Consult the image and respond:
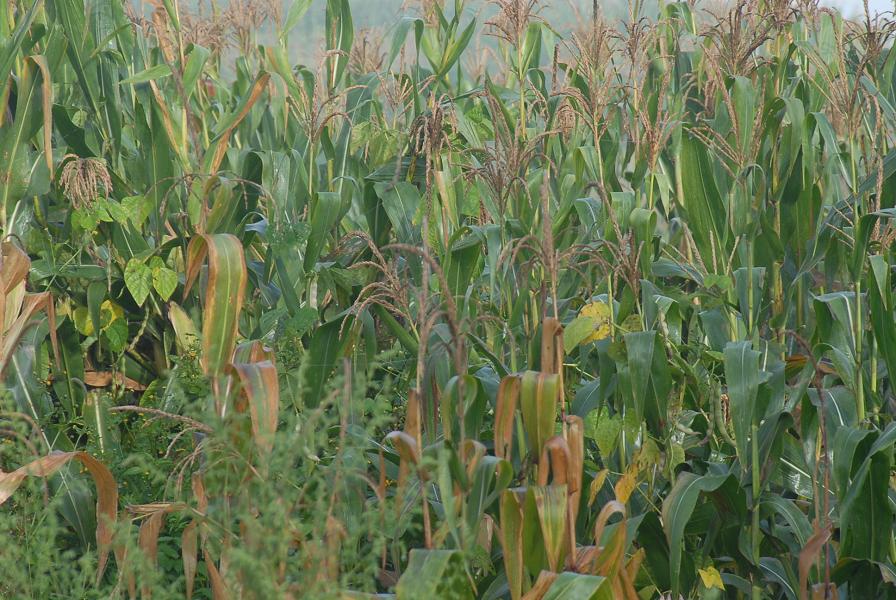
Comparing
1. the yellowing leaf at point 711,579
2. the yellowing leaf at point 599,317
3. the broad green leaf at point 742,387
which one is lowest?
the yellowing leaf at point 711,579

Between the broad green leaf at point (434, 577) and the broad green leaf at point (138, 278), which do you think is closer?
the broad green leaf at point (434, 577)

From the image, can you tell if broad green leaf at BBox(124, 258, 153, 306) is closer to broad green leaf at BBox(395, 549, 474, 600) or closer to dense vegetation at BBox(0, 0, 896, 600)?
dense vegetation at BBox(0, 0, 896, 600)

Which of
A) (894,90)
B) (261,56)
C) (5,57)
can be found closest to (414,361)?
(5,57)

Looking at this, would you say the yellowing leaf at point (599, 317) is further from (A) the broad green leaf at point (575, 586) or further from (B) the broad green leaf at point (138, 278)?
(B) the broad green leaf at point (138, 278)

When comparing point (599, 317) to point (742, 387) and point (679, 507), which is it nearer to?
point (742, 387)

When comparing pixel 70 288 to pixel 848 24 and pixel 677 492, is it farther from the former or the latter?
pixel 848 24

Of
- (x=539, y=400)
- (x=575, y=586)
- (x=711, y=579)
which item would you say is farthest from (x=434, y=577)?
(x=711, y=579)

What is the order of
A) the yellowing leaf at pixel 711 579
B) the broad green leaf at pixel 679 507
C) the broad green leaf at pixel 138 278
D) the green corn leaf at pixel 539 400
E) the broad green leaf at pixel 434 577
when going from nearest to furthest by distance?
the broad green leaf at pixel 434 577
the green corn leaf at pixel 539 400
the broad green leaf at pixel 679 507
the yellowing leaf at pixel 711 579
the broad green leaf at pixel 138 278

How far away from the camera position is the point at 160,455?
3.27 meters

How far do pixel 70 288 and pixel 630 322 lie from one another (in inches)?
80.6

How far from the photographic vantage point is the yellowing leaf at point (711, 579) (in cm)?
263

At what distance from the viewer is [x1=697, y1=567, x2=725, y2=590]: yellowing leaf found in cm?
263

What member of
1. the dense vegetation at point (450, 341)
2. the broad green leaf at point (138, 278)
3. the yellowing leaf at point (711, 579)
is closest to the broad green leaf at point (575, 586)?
the dense vegetation at point (450, 341)

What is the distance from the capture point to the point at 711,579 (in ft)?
8.66
